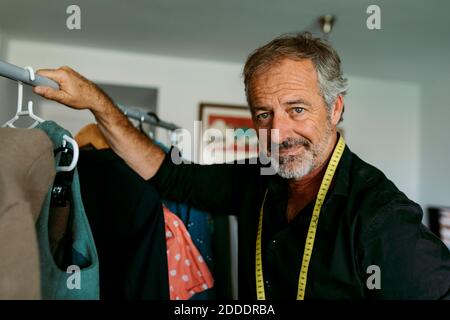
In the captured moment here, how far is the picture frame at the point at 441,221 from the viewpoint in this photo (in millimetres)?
3131

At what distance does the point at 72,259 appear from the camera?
683 millimetres

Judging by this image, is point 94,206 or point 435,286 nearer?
point 435,286

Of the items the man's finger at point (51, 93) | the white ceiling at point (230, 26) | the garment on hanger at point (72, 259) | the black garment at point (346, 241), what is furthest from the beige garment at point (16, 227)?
the white ceiling at point (230, 26)

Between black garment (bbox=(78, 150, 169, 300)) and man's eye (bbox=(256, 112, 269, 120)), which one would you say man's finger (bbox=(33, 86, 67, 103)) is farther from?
man's eye (bbox=(256, 112, 269, 120))

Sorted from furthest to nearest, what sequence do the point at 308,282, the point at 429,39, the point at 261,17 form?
the point at 429,39 → the point at 261,17 → the point at 308,282

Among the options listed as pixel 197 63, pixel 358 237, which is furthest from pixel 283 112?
pixel 197 63

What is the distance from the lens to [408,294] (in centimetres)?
83

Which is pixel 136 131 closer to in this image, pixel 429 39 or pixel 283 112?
pixel 283 112

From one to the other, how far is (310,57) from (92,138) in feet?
2.33

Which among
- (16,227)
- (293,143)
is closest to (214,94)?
(293,143)

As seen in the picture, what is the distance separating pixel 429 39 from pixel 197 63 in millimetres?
1764

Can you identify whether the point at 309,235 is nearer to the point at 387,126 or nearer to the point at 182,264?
the point at 182,264

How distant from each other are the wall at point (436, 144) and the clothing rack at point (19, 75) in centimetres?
348

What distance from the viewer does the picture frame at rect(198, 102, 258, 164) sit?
3.15 metres
